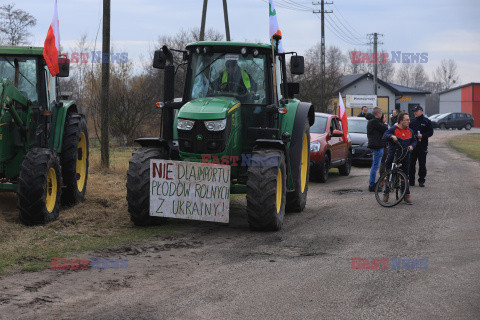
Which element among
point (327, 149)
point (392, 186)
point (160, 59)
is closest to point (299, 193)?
point (392, 186)

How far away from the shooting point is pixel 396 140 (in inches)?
475

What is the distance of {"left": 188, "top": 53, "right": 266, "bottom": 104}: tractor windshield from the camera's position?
9508 millimetres

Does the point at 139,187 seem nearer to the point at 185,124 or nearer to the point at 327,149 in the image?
the point at 185,124

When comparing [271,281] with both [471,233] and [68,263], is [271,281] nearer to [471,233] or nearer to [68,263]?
[68,263]

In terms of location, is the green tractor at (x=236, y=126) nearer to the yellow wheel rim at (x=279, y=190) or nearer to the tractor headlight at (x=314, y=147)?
the yellow wheel rim at (x=279, y=190)

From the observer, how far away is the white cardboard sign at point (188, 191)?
8703 millimetres

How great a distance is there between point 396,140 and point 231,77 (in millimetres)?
4154

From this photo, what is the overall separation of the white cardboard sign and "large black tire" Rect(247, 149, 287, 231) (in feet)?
1.15

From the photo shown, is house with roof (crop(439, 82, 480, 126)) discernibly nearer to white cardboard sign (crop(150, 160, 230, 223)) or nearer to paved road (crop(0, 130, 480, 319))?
paved road (crop(0, 130, 480, 319))

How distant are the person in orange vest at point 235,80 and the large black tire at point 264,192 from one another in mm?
1147

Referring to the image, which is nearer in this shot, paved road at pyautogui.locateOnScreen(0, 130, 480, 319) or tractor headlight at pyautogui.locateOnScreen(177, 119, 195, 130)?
paved road at pyautogui.locateOnScreen(0, 130, 480, 319)

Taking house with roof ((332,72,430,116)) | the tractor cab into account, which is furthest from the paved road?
house with roof ((332,72,430,116))

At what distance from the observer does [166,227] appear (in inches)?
360

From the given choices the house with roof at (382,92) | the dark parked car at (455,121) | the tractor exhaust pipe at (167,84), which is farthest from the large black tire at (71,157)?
the house with roof at (382,92)
